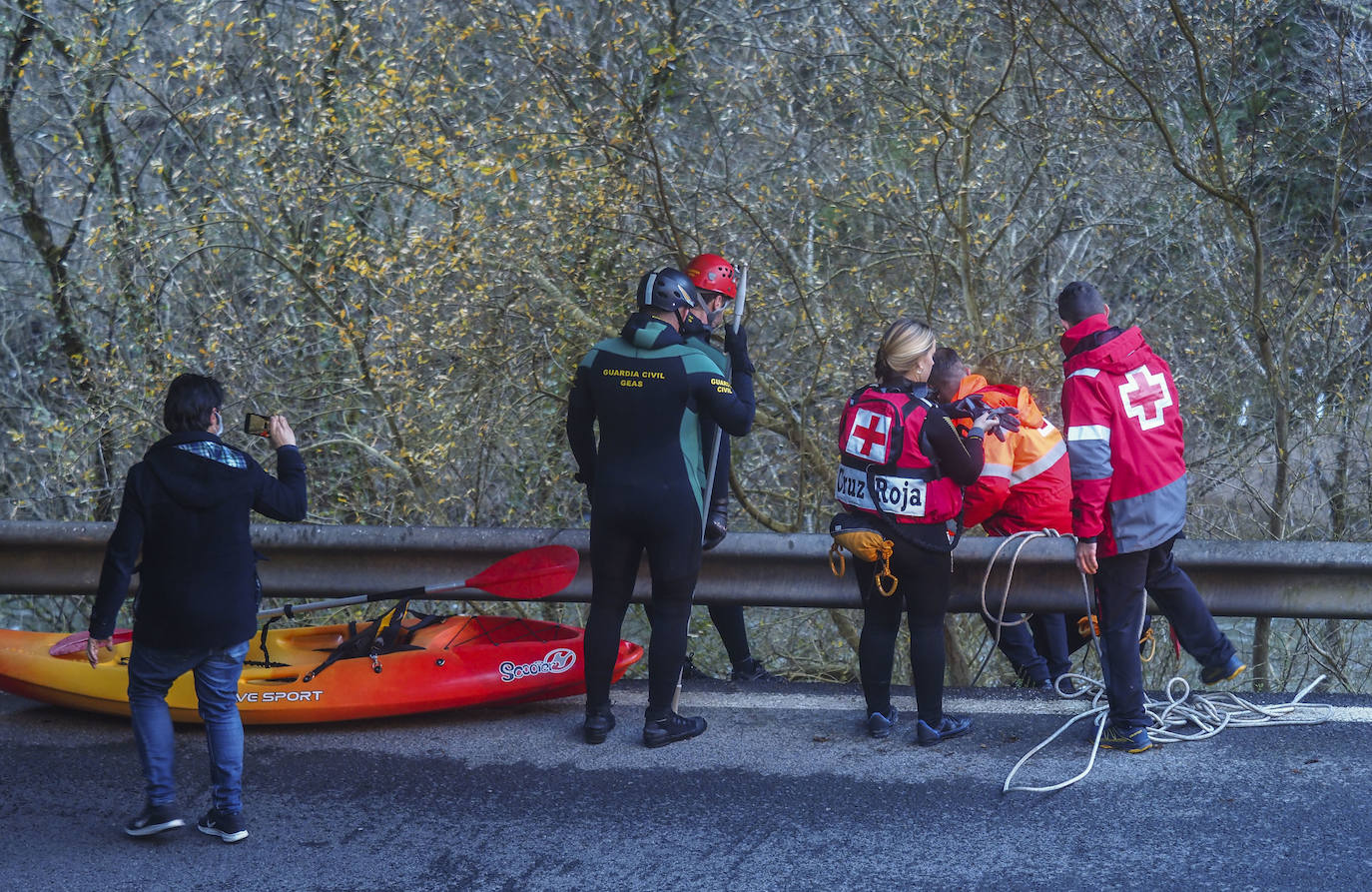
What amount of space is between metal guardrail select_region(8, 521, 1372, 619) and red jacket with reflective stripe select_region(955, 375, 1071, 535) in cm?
27

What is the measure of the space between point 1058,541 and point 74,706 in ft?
13.1

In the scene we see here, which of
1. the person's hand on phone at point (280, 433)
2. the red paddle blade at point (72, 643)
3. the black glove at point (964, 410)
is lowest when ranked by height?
the red paddle blade at point (72, 643)

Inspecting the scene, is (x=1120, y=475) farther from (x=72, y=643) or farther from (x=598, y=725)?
(x=72, y=643)

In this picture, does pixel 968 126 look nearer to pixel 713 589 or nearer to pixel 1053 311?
pixel 1053 311

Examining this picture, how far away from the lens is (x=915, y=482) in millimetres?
4570

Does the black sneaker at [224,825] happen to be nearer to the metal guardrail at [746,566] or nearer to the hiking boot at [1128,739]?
the metal guardrail at [746,566]

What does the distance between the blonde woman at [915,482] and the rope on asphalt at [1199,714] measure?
0.49 m

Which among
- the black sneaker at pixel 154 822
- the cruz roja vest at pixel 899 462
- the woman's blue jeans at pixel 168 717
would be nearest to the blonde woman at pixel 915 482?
the cruz roja vest at pixel 899 462

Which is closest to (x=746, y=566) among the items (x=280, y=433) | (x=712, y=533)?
(x=712, y=533)

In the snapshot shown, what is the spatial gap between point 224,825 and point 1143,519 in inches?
126

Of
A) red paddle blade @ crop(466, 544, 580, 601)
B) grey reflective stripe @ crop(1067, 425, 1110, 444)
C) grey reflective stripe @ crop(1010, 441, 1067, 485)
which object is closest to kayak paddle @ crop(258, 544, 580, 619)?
red paddle blade @ crop(466, 544, 580, 601)

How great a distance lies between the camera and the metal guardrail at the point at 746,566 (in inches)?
200

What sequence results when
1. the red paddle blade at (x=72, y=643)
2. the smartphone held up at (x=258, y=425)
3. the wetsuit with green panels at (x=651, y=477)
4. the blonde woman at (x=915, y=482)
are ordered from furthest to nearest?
the red paddle blade at (x=72, y=643) → the wetsuit with green panels at (x=651, y=477) → the blonde woman at (x=915, y=482) → the smartphone held up at (x=258, y=425)

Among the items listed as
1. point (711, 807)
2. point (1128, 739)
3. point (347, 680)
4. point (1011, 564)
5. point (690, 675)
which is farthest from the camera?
point (690, 675)
